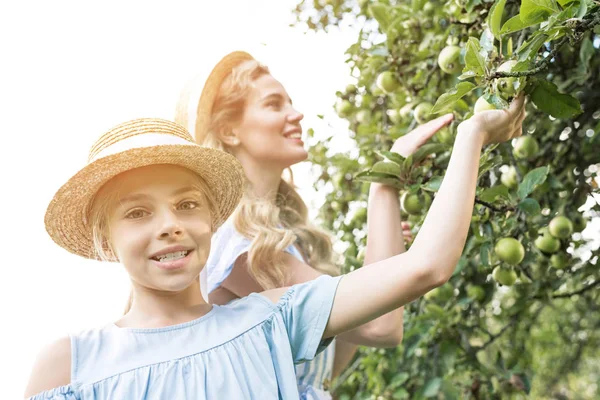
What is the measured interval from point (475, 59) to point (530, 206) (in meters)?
0.46

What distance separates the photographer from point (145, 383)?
1117 mm

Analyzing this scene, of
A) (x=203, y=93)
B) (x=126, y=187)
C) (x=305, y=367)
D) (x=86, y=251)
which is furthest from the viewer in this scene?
(x=203, y=93)

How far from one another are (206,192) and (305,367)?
49 centimetres

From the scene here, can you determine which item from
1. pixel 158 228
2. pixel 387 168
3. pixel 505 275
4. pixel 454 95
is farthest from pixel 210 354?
pixel 505 275

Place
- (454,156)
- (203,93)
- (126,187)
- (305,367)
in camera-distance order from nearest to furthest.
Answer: (454,156) < (126,187) < (305,367) < (203,93)

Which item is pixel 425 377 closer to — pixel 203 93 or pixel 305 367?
pixel 305 367

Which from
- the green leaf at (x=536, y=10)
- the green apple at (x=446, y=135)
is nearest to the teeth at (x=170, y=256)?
the green leaf at (x=536, y=10)

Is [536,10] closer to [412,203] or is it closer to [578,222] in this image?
[412,203]

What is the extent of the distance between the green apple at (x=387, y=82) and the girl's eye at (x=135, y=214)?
924 millimetres

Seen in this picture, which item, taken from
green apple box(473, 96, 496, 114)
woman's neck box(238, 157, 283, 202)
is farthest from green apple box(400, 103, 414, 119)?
green apple box(473, 96, 496, 114)

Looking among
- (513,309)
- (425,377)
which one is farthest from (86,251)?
(513,309)

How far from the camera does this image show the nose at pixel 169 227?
1144mm

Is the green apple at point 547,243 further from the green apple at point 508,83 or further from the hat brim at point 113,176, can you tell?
the hat brim at point 113,176

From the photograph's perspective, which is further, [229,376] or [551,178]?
[551,178]
